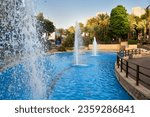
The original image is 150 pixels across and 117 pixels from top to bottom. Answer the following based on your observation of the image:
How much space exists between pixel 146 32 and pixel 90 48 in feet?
50.7

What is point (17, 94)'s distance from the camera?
13.4 metres

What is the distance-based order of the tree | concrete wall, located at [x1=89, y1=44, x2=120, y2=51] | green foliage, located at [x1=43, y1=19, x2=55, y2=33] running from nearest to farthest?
the tree
concrete wall, located at [x1=89, y1=44, x2=120, y2=51]
green foliage, located at [x1=43, y1=19, x2=55, y2=33]

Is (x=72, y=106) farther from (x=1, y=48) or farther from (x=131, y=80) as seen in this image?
(x=1, y=48)

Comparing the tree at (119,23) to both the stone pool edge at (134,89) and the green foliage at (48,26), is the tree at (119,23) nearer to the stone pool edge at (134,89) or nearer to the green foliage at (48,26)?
the green foliage at (48,26)

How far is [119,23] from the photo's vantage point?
5956cm

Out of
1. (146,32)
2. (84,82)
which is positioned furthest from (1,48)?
(146,32)

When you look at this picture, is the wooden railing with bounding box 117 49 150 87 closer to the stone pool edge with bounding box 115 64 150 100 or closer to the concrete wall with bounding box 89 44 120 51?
the stone pool edge with bounding box 115 64 150 100

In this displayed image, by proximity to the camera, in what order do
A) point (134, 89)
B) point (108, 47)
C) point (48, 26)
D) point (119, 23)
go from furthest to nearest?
point (48, 26), point (108, 47), point (119, 23), point (134, 89)

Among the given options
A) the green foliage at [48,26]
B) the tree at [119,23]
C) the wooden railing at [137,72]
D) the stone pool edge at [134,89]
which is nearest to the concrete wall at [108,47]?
the tree at [119,23]

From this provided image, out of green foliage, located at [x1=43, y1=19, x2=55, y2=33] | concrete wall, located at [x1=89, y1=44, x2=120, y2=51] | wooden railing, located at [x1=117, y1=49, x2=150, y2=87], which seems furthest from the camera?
green foliage, located at [x1=43, y1=19, x2=55, y2=33]

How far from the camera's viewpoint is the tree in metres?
59.7

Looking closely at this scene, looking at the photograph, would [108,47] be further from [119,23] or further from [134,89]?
[134,89]

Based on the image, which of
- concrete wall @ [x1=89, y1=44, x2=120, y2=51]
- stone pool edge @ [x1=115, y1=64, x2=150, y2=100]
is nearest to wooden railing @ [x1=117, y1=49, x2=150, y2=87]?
stone pool edge @ [x1=115, y1=64, x2=150, y2=100]

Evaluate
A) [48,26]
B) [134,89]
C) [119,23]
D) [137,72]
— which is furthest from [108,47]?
[134,89]
